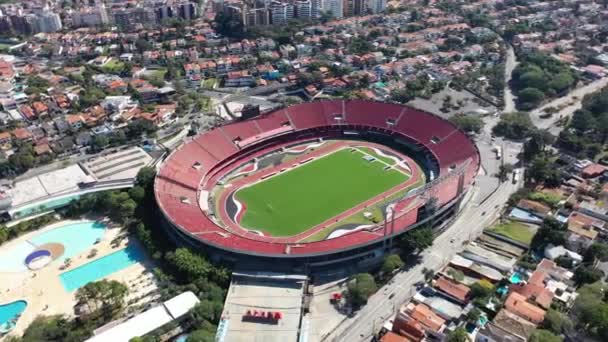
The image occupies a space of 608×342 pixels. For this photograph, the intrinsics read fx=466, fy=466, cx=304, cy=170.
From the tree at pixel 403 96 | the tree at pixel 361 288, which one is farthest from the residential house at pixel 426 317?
the tree at pixel 403 96

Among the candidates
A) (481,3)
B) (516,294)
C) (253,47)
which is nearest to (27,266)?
(516,294)

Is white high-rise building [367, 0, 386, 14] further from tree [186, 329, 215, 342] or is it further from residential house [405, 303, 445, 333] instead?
tree [186, 329, 215, 342]

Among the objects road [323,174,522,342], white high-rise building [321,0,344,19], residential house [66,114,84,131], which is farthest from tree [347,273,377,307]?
white high-rise building [321,0,344,19]

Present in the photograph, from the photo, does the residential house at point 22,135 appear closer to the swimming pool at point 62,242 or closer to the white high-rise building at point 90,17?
the swimming pool at point 62,242

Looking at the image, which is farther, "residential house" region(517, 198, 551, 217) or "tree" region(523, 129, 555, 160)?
"tree" region(523, 129, 555, 160)

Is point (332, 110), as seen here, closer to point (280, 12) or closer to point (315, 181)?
point (315, 181)

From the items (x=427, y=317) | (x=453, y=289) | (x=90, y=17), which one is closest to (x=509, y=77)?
(x=453, y=289)
